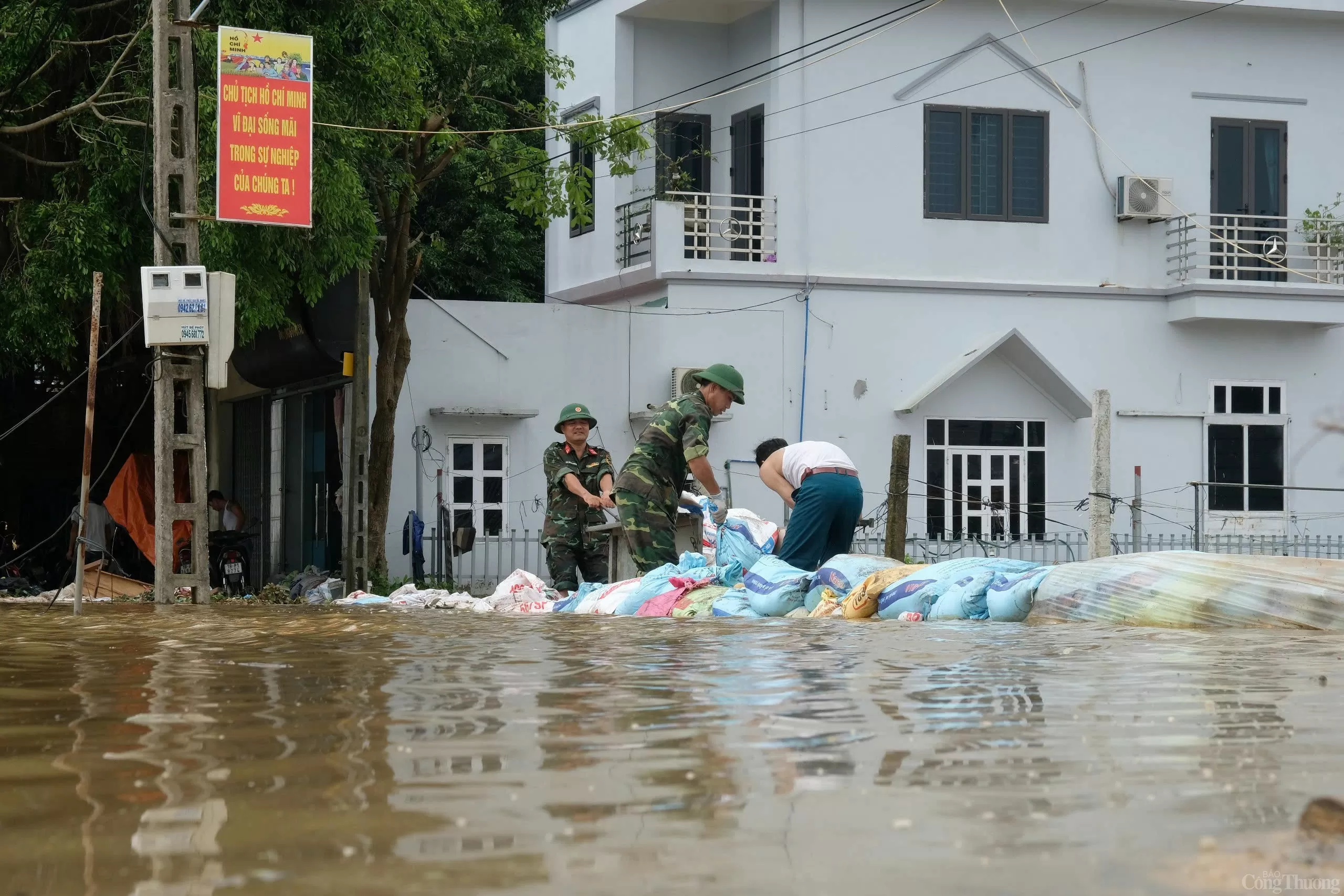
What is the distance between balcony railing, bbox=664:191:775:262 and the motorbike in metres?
6.65

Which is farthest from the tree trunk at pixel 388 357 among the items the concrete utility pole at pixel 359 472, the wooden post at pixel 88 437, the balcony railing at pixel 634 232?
the wooden post at pixel 88 437

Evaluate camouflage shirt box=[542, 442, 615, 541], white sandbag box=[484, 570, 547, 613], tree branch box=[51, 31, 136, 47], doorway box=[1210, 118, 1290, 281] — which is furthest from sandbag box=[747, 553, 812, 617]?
doorway box=[1210, 118, 1290, 281]

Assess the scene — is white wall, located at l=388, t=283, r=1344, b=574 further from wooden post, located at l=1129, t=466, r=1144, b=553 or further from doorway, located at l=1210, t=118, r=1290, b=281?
doorway, located at l=1210, t=118, r=1290, b=281

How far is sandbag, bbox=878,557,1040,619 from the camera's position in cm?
906

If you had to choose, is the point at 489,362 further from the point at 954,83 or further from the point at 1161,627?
the point at 1161,627

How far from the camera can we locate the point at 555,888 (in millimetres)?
2252

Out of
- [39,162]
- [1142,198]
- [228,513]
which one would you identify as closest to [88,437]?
[39,162]

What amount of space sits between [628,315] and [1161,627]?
13.7m

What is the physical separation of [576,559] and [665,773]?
10.2 metres

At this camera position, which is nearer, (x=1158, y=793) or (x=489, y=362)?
(x=1158, y=793)

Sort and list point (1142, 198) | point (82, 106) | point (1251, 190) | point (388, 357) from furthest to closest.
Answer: point (1251, 190)
point (1142, 198)
point (388, 357)
point (82, 106)

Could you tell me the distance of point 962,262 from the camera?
22.2 m

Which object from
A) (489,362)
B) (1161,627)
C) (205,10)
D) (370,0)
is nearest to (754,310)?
(489,362)

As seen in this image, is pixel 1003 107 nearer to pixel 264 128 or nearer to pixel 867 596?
pixel 264 128
